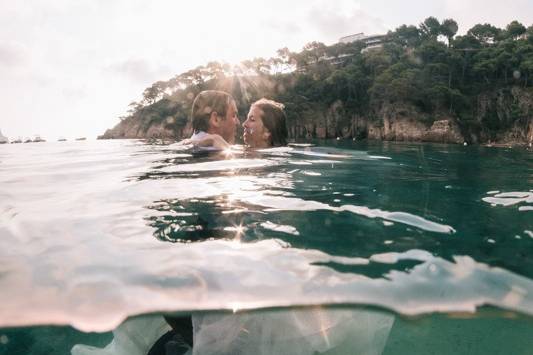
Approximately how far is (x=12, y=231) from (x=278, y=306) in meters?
2.39

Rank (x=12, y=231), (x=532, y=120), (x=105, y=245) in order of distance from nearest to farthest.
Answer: (x=105, y=245)
(x=12, y=231)
(x=532, y=120)

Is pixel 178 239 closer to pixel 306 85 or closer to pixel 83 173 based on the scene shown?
pixel 83 173

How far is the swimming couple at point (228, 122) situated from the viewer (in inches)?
303

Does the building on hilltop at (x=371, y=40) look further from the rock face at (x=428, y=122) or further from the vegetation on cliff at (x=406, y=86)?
the rock face at (x=428, y=122)

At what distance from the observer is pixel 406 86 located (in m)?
47.4

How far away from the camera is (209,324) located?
7.27 feet

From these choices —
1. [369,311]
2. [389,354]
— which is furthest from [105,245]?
[389,354]

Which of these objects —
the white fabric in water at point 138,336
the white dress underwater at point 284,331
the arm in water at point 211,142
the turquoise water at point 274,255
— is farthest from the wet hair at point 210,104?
the white dress underwater at point 284,331

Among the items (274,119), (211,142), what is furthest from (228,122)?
(274,119)

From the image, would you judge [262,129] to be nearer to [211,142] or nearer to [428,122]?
[211,142]

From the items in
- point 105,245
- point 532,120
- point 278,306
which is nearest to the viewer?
point 278,306

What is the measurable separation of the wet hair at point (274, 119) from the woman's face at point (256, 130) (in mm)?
96

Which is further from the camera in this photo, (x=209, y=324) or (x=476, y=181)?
(x=476, y=181)

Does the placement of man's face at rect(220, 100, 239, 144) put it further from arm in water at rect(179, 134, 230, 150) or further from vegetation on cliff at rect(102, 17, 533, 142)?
vegetation on cliff at rect(102, 17, 533, 142)
